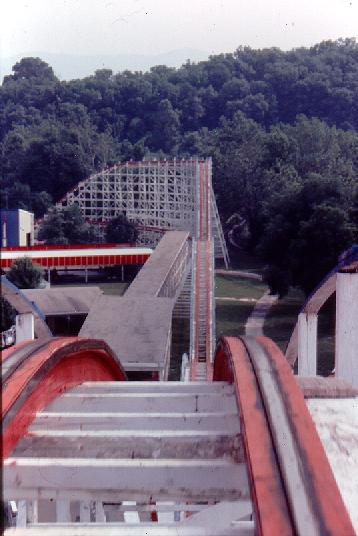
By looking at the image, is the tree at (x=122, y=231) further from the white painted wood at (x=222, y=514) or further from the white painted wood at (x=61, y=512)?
the white painted wood at (x=222, y=514)

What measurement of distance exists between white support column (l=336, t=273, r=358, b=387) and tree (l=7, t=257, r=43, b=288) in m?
16.5

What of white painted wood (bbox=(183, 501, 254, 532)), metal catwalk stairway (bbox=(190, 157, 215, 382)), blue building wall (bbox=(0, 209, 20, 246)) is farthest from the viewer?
blue building wall (bbox=(0, 209, 20, 246))

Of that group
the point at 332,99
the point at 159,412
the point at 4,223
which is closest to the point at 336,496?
the point at 159,412

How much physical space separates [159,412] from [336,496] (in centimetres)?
122

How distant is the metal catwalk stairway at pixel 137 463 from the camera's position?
2.11m

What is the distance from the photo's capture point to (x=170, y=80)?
62.5 meters

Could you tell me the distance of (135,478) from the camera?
2166 mm

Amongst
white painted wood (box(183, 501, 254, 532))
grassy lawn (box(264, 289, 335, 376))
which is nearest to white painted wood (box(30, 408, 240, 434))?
white painted wood (box(183, 501, 254, 532))

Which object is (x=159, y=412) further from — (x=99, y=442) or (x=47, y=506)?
(x=47, y=506)

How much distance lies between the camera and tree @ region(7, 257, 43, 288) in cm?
2022

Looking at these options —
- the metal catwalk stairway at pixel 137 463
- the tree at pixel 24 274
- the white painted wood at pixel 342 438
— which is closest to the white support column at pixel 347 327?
the white painted wood at pixel 342 438

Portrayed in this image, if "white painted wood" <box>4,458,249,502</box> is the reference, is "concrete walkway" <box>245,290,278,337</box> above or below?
below

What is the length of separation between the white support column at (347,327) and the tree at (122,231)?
25.4m

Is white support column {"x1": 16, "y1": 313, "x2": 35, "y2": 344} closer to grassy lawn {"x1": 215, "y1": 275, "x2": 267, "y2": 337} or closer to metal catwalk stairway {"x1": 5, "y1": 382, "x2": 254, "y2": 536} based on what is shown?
metal catwalk stairway {"x1": 5, "y1": 382, "x2": 254, "y2": 536}
